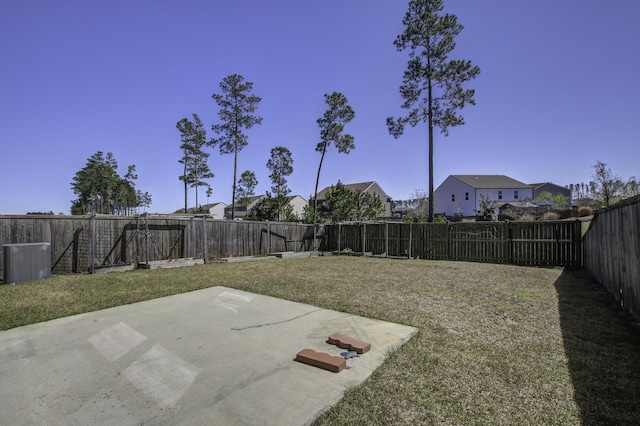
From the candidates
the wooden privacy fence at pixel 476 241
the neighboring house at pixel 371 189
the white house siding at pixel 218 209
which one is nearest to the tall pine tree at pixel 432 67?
the wooden privacy fence at pixel 476 241

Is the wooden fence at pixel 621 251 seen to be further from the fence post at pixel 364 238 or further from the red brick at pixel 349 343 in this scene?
the fence post at pixel 364 238

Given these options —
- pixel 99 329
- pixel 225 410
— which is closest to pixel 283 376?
pixel 225 410

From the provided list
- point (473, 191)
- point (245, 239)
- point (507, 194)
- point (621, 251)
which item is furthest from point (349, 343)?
point (507, 194)

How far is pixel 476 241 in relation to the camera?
496 inches

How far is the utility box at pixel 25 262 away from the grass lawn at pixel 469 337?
43 centimetres

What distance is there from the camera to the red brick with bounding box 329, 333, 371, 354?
3221mm

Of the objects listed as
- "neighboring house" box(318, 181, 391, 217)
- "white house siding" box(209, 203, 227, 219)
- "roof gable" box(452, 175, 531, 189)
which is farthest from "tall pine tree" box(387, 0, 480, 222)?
"white house siding" box(209, 203, 227, 219)

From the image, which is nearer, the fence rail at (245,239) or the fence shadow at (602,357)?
the fence shadow at (602,357)

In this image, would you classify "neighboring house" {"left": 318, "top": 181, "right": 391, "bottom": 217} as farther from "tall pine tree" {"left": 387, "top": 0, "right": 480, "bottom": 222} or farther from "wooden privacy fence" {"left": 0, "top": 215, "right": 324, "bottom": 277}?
"wooden privacy fence" {"left": 0, "top": 215, "right": 324, "bottom": 277}

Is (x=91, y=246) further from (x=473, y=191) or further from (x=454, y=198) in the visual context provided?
(x=454, y=198)

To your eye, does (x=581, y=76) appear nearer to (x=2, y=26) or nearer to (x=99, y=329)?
(x=99, y=329)

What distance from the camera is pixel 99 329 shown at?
4.01 m

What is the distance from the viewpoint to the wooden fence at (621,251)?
4125 millimetres

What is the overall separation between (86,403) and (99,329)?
197cm
